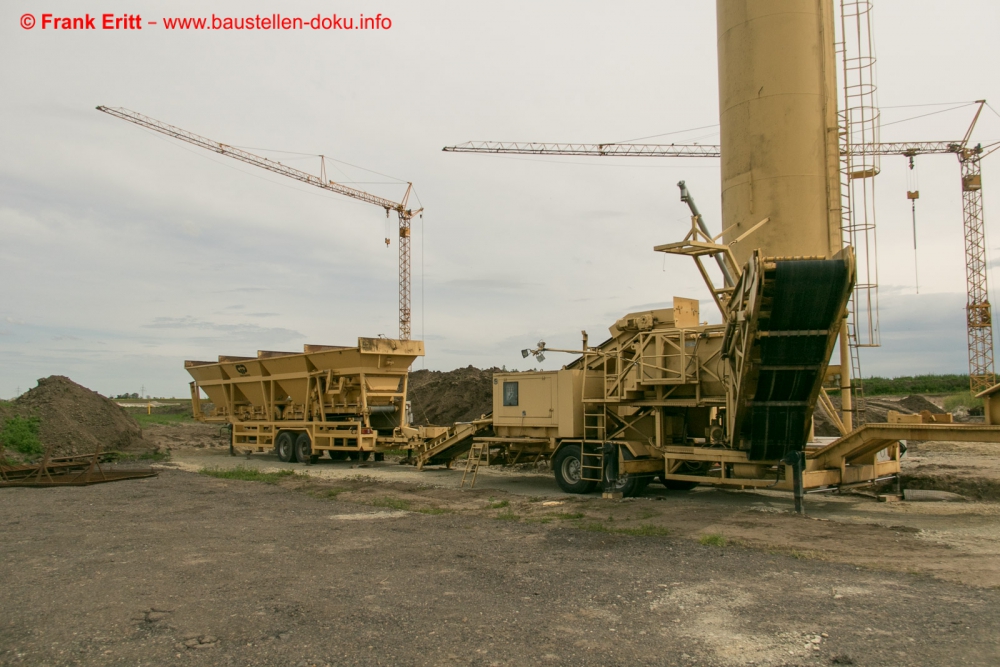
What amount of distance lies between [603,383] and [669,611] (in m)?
8.14

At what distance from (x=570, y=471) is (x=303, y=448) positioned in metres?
10.7

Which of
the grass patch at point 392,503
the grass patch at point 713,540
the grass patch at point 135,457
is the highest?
the grass patch at point 713,540

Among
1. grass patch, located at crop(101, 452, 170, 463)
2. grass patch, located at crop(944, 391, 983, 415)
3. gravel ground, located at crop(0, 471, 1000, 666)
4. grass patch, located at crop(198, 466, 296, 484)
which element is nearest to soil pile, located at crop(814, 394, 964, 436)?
grass patch, located at crop(944, 391, 983, 415)

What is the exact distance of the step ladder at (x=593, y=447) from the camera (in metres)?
13.8

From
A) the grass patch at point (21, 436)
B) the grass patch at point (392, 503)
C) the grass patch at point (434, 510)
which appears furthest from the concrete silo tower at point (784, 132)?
the grass patch at point (21, 436)

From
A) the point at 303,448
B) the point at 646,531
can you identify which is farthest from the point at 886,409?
the point at 646,531

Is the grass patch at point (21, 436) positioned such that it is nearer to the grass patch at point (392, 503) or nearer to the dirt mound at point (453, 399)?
the dirt mound at point (453, 399)

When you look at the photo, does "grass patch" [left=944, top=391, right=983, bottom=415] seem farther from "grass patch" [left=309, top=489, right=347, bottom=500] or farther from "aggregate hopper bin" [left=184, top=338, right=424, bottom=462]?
"grass patch" [left=309, top=489, right=347, bottom=500]

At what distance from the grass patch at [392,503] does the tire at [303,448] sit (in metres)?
9.15

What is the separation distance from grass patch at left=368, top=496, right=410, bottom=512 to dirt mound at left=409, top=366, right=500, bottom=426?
15687 millimetres

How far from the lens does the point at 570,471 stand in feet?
47.8

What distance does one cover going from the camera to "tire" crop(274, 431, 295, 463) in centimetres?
2280

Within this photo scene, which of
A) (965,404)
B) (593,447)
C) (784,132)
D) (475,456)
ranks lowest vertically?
(475,456)

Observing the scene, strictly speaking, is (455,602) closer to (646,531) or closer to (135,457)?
(646,531)
